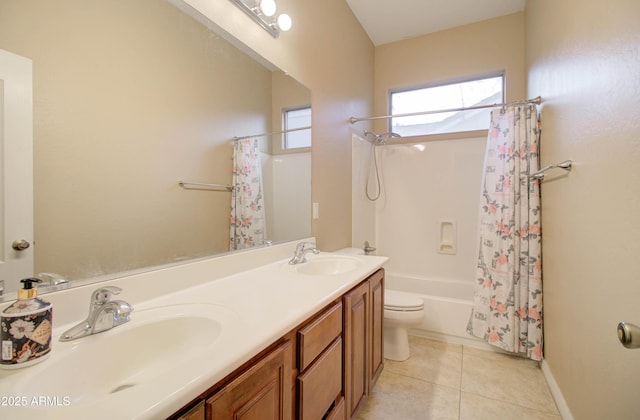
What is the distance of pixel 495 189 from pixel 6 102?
8.71 feet

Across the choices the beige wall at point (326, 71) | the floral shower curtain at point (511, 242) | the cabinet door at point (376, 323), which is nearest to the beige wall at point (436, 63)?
the beige wall at point (326, 71)

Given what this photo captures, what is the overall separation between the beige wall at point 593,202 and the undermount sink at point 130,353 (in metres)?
1.30

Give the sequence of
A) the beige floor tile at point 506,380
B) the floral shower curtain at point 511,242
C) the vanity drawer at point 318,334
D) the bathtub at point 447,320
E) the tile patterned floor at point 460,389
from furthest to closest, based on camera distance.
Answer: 1. the bathtub at point 447,320
2. the floral shower curtain at point 511,242
3. the beige floor tile at point 506,380
4. the tile patterned floor at point 460,389
5. the vanity drawer at point 318,334

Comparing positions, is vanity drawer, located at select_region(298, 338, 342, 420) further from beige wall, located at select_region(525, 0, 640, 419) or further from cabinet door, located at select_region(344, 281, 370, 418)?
beige wall, located at select_region(525, 0, 640, 419)

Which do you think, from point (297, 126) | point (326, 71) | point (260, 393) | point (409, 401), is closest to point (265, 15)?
point (297, 126)

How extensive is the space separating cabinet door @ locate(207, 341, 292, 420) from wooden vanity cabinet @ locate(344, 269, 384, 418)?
0.46 metres

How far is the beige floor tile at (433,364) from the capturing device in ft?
6.34

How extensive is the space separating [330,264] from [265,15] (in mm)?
1411

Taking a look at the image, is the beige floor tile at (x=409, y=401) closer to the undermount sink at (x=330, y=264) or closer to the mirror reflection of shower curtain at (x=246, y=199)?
the undermount sink at (x=330, y=264)

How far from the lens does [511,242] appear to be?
2.16 m

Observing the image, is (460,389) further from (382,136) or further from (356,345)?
(382,136)

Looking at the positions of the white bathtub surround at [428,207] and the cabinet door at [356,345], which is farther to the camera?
the white bathtub surround at [428,207]

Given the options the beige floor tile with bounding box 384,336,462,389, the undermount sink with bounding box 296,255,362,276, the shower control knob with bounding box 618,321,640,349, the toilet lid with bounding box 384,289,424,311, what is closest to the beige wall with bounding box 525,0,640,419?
the shower control knob with bounding box 618,321,640,349

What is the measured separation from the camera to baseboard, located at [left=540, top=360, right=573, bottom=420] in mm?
1496
